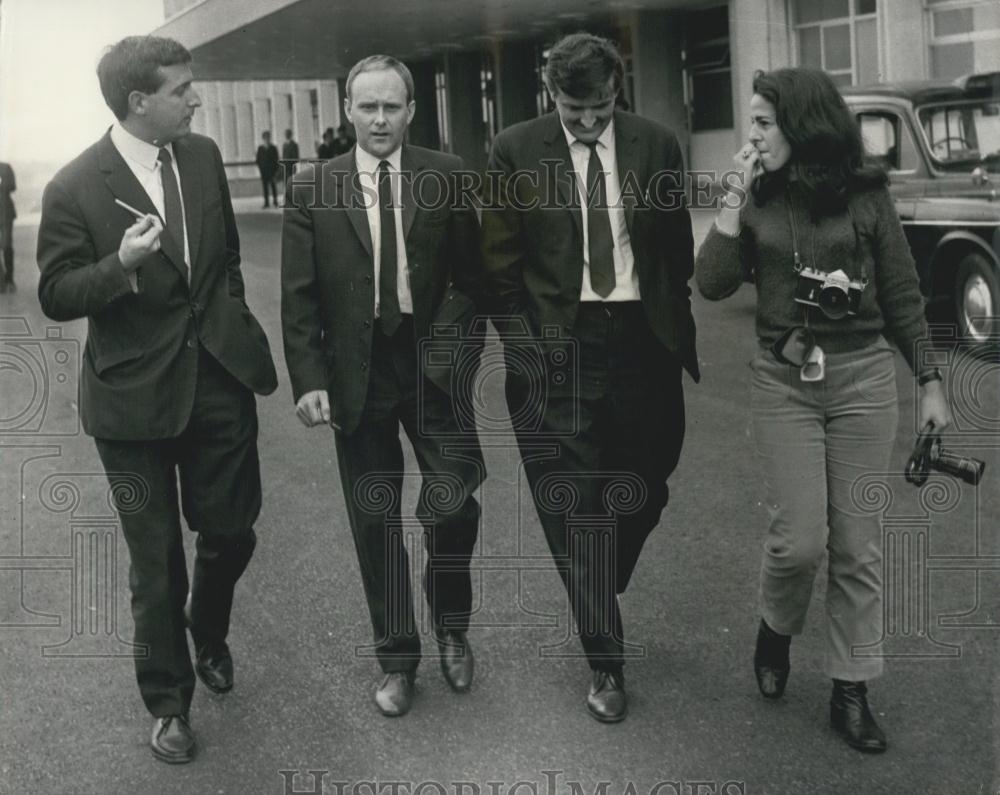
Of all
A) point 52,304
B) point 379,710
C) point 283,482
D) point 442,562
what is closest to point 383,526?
point 442,562

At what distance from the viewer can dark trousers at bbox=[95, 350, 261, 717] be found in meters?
4.14

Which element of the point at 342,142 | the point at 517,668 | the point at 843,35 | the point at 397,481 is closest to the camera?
the point at 397,481

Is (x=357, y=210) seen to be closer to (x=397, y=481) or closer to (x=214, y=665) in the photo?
(x=397, y=481)

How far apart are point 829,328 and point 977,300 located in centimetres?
641

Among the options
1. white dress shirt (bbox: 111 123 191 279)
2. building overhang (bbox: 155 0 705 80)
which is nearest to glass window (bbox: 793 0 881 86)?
building overhang (bbox: 155 0 705 80)

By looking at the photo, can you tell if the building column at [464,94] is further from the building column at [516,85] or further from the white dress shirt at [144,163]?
the white dress shirt at [144,163]

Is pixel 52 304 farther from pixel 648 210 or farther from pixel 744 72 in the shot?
pixel 744 72

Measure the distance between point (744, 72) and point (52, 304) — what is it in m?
15.6

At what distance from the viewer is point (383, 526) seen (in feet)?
14.5

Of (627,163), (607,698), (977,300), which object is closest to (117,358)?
(627,163)

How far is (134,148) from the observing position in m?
4.17

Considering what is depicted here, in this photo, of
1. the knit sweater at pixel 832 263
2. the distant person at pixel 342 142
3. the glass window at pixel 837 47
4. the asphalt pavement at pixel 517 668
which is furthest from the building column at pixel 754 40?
the knit sweater at pixel 832 263

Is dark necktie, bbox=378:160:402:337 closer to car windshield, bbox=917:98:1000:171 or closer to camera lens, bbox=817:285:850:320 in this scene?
camera lens, bbox=817:285:850:320

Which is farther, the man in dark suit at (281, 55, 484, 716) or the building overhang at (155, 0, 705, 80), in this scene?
the building overhang at (155, 0, 705, 80)
